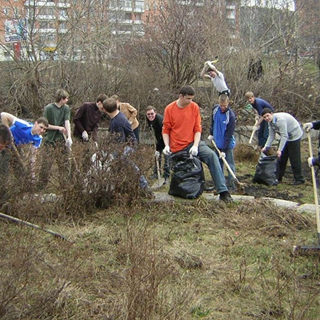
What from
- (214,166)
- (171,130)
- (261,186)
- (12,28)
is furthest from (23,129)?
(12,28)

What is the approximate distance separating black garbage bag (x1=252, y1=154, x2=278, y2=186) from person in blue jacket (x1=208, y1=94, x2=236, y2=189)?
2.29ft

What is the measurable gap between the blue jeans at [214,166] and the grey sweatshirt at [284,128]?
5.89ft

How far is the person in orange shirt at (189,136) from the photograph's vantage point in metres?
6.14

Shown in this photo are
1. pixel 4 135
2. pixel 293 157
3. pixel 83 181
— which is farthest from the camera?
pixel 293 157

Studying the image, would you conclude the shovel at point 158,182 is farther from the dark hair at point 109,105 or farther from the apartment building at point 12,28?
the apartment building at point 12,28

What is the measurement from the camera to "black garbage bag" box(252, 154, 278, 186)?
7.72 meters

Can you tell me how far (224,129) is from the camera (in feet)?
23.3

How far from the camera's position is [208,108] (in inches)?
466

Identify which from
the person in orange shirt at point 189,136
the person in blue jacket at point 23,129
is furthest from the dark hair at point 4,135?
the person in orange shirt at point 189,136

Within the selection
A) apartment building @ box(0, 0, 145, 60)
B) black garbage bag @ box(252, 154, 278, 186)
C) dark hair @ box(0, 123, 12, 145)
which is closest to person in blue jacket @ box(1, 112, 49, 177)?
dark hair @ box(0, 123, 12, 145)

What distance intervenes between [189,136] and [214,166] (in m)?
0.51

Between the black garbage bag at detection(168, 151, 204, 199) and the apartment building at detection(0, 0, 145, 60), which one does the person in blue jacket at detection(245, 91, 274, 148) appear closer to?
the black garbage bag at detection(168, 151, 204, 199)

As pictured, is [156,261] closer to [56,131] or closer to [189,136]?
[189,136]

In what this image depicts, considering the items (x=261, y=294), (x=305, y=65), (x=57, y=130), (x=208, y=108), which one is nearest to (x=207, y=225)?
(x=261, y=294)
